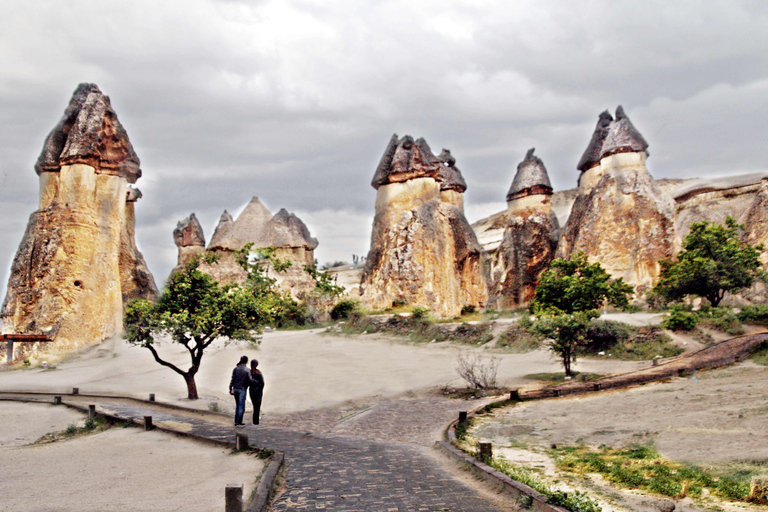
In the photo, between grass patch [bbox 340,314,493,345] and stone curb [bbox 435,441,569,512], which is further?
grass patch [bbox 340,314,493,345]

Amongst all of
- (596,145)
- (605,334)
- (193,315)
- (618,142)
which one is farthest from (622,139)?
(193,315)

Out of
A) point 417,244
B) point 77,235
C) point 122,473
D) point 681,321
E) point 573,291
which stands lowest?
point 122,473

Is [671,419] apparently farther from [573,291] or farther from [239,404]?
[573,291]

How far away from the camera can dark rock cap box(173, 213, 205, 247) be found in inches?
1624

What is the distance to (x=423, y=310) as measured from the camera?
80.6ft

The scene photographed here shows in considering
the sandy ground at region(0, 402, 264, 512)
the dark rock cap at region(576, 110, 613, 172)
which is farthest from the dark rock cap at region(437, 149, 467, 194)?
the sandy ground at region(0, 402, 264, 512)

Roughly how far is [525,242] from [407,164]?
7.63 m

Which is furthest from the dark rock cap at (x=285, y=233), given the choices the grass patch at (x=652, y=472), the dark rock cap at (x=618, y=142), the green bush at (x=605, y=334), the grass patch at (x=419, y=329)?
the grass patch at (x=652, y=472)

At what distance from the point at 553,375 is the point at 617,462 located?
9.45m

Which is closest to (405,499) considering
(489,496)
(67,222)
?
(489,496)

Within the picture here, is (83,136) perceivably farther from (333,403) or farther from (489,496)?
(489,496)

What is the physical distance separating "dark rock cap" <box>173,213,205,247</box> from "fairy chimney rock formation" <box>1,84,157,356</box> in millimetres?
15193

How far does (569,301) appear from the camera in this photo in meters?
18.3

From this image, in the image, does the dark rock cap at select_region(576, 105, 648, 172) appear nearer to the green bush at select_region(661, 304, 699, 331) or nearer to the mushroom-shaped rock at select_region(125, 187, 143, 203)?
the green bush at select_region(661, 304, 699, 331)
